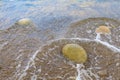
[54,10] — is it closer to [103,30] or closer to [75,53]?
[103,30]

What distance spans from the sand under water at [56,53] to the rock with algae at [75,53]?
0.08 meters

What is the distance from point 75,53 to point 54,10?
2.22m

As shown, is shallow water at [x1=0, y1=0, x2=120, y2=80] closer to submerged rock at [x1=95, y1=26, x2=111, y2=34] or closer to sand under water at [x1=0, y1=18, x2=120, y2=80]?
sand under water at [x1=0, y1=18, x2=120, y2=80]

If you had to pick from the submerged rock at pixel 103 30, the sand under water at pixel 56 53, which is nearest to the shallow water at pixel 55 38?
the sand under water at pixel 56 53

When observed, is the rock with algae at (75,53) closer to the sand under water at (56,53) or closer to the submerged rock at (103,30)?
the sand under water at (56,53)

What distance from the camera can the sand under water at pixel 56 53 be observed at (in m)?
3.89

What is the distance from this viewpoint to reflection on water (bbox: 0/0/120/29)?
5668mm

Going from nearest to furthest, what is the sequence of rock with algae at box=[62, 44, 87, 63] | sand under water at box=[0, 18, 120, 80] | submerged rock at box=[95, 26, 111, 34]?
sand under water at box=[0, 18, 120, 80] < rock with algae at box=[62, 44, 87, 63] < submerged rock at box=[95, 26, 111, 34]

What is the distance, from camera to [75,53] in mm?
4188

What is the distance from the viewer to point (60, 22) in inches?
219

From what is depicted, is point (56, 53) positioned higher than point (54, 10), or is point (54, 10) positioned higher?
point (54, 10)

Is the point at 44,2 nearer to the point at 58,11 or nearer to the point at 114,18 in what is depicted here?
the point at 58,11

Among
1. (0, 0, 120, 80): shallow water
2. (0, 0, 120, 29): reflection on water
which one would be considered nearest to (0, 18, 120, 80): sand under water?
(0, 0, 120, 80): shallow water

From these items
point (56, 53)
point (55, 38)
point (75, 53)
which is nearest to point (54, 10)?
point (55, 38)
